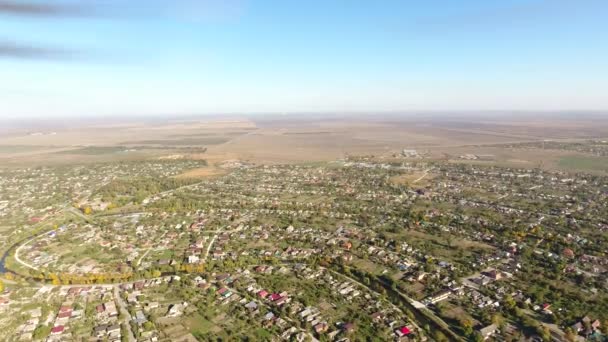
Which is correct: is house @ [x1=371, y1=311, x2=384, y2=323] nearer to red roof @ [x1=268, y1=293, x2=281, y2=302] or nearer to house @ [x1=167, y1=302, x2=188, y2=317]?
red roof @ [x1=268, y1=293, x2=281, y2=302]

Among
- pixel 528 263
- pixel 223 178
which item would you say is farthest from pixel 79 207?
pixel 528 263

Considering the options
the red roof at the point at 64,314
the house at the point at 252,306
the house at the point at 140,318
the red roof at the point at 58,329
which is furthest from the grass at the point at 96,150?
the house at the point at 252,306

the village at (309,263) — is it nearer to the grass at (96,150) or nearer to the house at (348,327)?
the house at (348,327)

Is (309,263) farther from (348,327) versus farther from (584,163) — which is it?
(584,163)

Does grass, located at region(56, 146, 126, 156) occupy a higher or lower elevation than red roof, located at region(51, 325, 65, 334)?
higher

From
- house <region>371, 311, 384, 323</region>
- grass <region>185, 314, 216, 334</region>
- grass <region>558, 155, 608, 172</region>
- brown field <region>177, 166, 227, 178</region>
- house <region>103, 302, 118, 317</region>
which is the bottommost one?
grass <region>185, 314, 216, 334</region>

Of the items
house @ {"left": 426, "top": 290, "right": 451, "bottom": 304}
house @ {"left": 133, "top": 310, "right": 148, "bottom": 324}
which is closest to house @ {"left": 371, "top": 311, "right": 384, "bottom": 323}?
house @ {"left": 426, "top": 290, "right": 451, "bottom": 304}

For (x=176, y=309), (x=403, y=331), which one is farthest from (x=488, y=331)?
(x=176, y=309)
